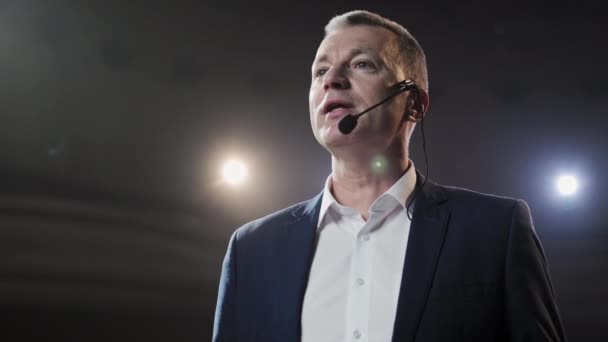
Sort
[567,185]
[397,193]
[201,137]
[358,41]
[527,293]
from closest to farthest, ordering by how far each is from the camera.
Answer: [527,293], [397,193], [358,41], [567,185], [201,137]

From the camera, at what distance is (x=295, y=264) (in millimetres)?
1389

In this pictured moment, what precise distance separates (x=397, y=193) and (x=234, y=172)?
2397 millimetres

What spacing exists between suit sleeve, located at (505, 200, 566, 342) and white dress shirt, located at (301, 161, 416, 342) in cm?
25

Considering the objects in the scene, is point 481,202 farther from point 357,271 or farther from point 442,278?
point 357,271

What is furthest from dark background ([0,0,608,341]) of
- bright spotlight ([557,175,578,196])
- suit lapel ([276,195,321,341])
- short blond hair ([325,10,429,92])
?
suit lapel ([276,195,321,341])

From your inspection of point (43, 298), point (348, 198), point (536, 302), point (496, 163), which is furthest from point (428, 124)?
point (43, 298)

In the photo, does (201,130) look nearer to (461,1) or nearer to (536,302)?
(461,1)

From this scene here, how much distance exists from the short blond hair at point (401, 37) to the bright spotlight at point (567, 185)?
2.19 meters

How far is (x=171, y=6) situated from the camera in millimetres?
3285

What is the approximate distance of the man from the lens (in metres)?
1.19

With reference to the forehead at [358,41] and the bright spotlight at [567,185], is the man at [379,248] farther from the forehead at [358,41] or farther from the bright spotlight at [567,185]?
the bright spotlight at [567,185]

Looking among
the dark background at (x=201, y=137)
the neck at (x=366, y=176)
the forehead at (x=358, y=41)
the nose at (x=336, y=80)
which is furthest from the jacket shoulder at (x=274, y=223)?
the dark background at (x=201, y=137)

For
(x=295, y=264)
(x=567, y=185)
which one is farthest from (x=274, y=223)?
(x=567, y=185)

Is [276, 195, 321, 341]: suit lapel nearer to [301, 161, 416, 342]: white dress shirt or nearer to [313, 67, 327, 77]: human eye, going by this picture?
[301, 161, 416, 342]: white dress shirt
